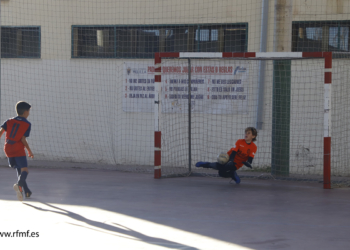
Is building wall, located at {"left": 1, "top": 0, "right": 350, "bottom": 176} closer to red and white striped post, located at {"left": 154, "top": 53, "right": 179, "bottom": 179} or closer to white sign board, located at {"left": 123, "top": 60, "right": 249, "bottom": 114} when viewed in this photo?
white sign board, located at {"left": 123, "top": 60, "right": 249, "bottom": 114}

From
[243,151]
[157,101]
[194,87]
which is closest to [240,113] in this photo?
→ [194,87]

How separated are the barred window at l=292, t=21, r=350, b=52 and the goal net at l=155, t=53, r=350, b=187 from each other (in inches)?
13.4

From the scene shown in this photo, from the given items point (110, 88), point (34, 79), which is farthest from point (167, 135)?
point (34, 79)

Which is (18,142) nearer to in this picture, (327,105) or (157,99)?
(157,99)

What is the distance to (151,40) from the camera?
11.9 meters

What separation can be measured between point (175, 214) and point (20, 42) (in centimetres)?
803

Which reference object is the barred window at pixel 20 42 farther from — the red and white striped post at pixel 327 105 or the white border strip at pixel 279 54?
the red and white striped post at pixel 327 105

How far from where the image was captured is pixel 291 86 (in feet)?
36.2

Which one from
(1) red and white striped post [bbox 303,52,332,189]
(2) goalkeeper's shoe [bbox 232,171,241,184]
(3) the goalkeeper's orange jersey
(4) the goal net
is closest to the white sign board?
(4) the goal net

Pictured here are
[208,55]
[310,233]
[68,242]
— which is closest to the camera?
[68,242]

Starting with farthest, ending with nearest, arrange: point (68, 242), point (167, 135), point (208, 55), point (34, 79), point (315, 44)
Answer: point (34, 79)
point (167, 135)
point (315, 44)
point (208, 55)
point (68, 242)

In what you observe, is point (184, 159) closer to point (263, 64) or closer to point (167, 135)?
point (167, 135)

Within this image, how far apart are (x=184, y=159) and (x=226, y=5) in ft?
12.4

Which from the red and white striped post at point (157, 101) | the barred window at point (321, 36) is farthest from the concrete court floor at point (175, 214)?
the barred window at point (321, 36)
